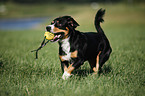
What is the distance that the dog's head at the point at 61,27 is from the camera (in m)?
3.35

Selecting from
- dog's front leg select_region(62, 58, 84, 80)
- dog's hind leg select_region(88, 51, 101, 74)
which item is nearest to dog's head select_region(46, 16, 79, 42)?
dog's front leg select_region(62, 58, 84, 80)

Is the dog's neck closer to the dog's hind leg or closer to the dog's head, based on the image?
the dog's head

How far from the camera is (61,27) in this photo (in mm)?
3428

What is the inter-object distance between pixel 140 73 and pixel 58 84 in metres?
1.87

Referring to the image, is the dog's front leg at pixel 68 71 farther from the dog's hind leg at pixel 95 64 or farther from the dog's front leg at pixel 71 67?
the dog's hind leg at pixel 95 64

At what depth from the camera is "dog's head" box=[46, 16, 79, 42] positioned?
11.0 ft

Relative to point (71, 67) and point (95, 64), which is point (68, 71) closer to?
point (71, 67)

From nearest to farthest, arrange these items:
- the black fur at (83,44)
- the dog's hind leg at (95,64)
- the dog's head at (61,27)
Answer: the dog's head at (61,27), the black fur at (83,44), the dog's hind leg at (95,64)

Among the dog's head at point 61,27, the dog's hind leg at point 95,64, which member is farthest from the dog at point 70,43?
the dog's hind leg at point 95,64

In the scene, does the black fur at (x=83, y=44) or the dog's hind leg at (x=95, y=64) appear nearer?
the black fur at (x=83, y=44)

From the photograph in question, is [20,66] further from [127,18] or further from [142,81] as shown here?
[127,18]

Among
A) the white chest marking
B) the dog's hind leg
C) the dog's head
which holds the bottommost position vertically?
the dog's hind leg

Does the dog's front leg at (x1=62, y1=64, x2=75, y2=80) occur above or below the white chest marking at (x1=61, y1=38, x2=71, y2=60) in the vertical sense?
below

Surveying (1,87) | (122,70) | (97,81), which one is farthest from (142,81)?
(1,87)
